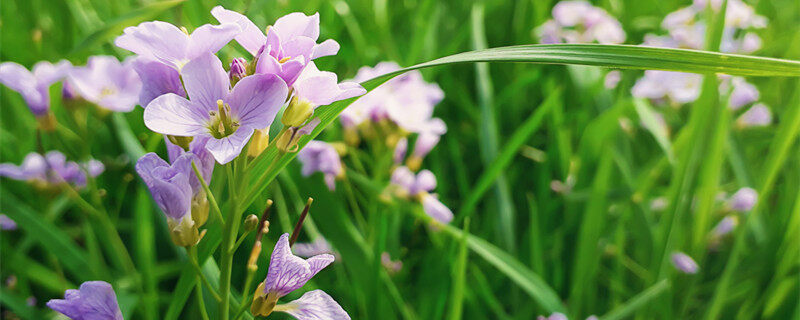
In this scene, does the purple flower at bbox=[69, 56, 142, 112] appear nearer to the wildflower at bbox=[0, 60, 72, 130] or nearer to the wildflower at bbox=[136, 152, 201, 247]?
the wildflower at bbox=[0, 60, 72, 130]

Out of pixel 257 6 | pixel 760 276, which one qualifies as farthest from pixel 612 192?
pixel 257 6

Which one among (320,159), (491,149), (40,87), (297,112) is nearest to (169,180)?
(297,112)

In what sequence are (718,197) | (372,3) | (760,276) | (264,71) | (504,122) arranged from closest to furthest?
(264,71) → (760,276) → (718,197) → (504,122) → (372,3)

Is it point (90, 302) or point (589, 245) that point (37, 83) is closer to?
point (90, 302)

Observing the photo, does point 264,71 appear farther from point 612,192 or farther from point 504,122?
point 504,122

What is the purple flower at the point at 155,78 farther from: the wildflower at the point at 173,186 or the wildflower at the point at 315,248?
the wildflower at the point at 315,248

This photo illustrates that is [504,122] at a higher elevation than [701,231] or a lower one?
higher

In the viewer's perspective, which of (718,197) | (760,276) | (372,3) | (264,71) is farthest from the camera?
(372,3)
